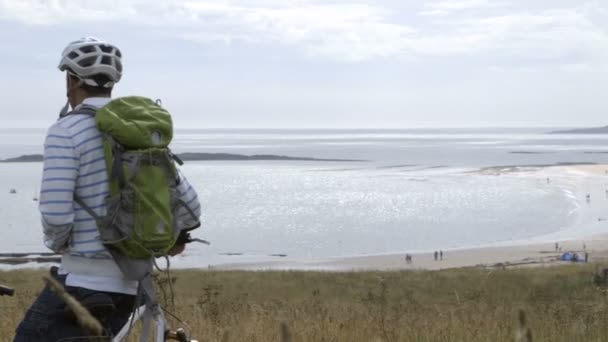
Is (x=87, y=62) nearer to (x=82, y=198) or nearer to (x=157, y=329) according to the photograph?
Result: (x=82, y=198)

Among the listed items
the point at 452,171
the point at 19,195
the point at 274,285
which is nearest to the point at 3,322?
the point at 274,285

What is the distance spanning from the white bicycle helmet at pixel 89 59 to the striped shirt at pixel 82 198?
0.53 feet

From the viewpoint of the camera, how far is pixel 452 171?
13400 centimetres

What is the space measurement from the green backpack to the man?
0.05 meters

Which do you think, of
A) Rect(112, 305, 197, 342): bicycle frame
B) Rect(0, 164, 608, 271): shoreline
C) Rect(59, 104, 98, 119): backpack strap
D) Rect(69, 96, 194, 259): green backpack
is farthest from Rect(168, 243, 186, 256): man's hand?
Rect(0, 164, 608, 271): shoreline

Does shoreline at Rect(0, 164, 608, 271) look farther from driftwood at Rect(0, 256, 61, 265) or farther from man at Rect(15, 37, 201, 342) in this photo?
man at Rect(15, 37, 201, 342)

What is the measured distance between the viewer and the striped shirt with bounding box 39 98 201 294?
120 inches

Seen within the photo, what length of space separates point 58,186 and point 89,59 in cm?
48

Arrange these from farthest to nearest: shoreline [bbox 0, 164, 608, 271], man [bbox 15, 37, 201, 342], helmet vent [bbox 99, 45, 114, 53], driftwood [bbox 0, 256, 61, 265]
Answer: driftwood [bbox 0, 256, 61, 265], shoreline [bbox 0, 164, 608, 271], helmet vent [bbox 99, 45, 114, 53], man [bbox 15, 37, 201, 342]

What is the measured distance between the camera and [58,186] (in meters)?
3.00

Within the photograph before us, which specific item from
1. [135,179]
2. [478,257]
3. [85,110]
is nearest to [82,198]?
[135,179]

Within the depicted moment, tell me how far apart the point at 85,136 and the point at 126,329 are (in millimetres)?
710

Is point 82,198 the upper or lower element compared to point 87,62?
lower

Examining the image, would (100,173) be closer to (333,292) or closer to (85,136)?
(85,136)
